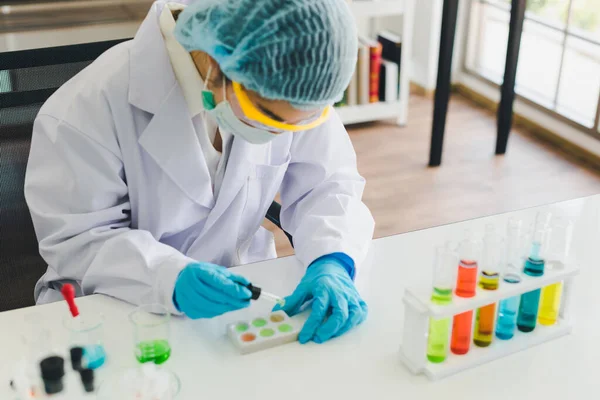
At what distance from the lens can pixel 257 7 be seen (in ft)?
3.46

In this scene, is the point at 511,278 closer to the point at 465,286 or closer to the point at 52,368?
the point at 465,286

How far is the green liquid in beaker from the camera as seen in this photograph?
1.08 metres

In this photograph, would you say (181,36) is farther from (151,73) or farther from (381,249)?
(381,249)

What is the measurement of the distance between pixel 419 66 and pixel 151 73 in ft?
10.0

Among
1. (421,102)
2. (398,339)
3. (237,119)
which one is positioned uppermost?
(237,119)

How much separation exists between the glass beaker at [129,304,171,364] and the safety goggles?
1.14ft

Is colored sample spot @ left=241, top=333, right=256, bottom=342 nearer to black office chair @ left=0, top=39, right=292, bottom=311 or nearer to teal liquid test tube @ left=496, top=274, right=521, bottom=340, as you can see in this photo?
teal liquid test tube @ left=496, top=274, right=521, bottom=340

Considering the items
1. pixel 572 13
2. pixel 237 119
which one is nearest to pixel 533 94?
pixel 572 13

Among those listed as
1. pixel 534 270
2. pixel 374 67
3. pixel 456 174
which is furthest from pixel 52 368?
pixel 374 67

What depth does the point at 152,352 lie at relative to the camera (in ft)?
3.55

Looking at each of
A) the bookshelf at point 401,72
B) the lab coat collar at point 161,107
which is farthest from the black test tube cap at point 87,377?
the bookshelf at point 401,72

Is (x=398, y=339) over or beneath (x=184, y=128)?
beneath

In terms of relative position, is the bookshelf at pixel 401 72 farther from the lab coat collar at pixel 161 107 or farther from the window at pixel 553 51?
the lab coat collar at pixel 161 107

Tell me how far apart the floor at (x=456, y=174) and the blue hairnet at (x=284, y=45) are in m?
1.55
